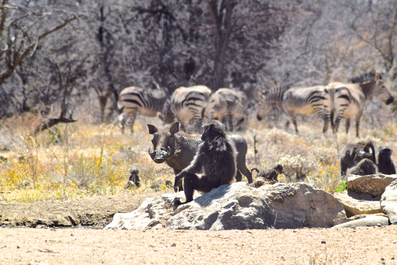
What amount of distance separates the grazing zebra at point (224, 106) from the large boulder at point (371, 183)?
Result: 342 inches

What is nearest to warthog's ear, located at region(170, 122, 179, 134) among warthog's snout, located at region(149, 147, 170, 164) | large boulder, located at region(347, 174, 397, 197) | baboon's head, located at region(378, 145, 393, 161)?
warthog's snout, located at region(149, 147, 170, 164)

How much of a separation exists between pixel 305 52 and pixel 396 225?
2127 centimetres

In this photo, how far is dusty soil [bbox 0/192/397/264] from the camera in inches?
126

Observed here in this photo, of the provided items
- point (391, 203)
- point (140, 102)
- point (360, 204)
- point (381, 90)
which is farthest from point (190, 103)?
Answer: point (391, 203)

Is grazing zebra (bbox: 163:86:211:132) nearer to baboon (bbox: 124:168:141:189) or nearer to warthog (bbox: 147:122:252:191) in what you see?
baboon (bbox: 124:168:141:189)

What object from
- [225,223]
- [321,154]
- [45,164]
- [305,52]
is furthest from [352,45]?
[225,223]

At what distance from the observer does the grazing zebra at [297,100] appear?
1489 centimetres

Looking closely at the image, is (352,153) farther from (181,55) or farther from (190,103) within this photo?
(181,55)

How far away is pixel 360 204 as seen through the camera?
560 cm

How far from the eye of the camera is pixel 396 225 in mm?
4281

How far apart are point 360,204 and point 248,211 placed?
6.66 feet

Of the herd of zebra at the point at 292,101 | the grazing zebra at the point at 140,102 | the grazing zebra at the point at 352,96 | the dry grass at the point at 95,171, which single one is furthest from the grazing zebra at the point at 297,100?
the grazing zebra at the point at 140,102

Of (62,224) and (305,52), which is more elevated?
(305,52)

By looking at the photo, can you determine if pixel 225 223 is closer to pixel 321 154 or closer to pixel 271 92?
pixel 321 154
